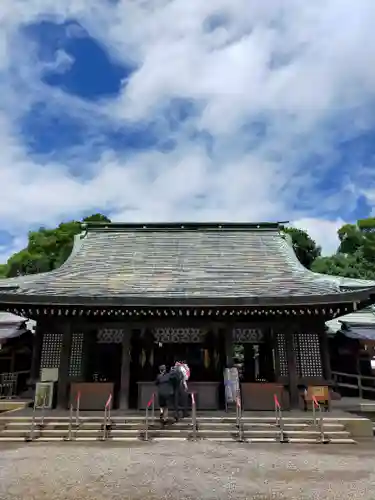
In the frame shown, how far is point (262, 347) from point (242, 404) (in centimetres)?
365

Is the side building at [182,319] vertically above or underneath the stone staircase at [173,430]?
above

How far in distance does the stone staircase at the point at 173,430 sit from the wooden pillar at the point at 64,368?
1.63 m

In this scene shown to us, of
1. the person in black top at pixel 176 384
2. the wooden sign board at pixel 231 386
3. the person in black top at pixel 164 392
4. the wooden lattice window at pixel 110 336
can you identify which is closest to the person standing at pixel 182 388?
the person in black top at pixel 176 384

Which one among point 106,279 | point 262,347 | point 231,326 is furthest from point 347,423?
point 106,279

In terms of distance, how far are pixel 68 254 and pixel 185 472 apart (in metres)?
34.0

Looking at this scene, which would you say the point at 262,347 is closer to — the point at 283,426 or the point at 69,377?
the point at 283,426

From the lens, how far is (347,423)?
9898mm

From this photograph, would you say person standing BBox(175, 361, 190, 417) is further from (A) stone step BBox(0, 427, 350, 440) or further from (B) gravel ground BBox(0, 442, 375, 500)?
(B) gravel ground BBox(0, 442, 375, 500)

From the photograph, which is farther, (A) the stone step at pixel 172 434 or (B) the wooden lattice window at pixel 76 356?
(B) the wooden lattice window at pixel 76 356

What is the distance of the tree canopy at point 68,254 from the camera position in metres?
39.4

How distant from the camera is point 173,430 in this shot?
31.7 feet

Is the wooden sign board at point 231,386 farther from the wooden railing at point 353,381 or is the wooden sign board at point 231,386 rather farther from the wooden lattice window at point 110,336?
the wooden railing at point 353,381

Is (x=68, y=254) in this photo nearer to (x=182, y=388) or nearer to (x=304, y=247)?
(x=304, y=247)

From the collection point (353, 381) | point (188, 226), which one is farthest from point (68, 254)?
point (353, 381)
